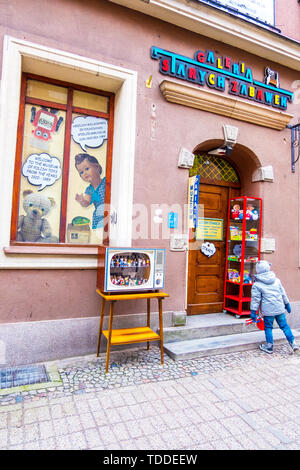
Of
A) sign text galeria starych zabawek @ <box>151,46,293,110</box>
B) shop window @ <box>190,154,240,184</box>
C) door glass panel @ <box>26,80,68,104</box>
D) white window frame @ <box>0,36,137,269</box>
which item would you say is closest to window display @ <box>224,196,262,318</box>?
shop window @ <box>190,154,240,184</box>

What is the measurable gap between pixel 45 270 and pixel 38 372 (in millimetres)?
1312

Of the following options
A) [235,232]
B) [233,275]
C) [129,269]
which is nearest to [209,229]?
[235,232]

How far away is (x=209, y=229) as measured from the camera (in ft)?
19.7

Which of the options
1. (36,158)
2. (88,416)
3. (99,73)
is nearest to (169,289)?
(88,416)

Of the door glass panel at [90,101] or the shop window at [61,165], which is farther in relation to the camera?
the door glass panel at [90,101]

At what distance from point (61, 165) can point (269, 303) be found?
12.7 feet

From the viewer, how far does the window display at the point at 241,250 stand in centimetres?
575

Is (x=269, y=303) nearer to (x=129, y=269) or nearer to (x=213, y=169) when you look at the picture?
(x=129, y=269)

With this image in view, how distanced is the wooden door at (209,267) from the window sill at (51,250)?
2.11 metres

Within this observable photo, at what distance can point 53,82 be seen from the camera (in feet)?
15.0

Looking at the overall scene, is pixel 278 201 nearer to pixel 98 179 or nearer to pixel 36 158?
pixel 98 179

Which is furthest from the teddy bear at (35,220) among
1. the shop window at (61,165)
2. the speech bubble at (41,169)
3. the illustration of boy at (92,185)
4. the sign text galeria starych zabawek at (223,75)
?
the sign text galeria starych zabawek at (223,75)

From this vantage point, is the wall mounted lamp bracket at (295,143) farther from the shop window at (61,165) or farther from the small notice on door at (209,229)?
the shop window at (61,165)

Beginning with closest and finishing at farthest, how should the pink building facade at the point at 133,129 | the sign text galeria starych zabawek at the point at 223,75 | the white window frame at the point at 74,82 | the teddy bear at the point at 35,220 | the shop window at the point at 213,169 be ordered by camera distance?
the white window frame at the point at 74,82 < the pink building facade at the point at 133,129 < the teddy bear at the point at 35,220 < the sign text galeria starych zabawek at the point at 223,75 < the shop window at the point at 213,169
